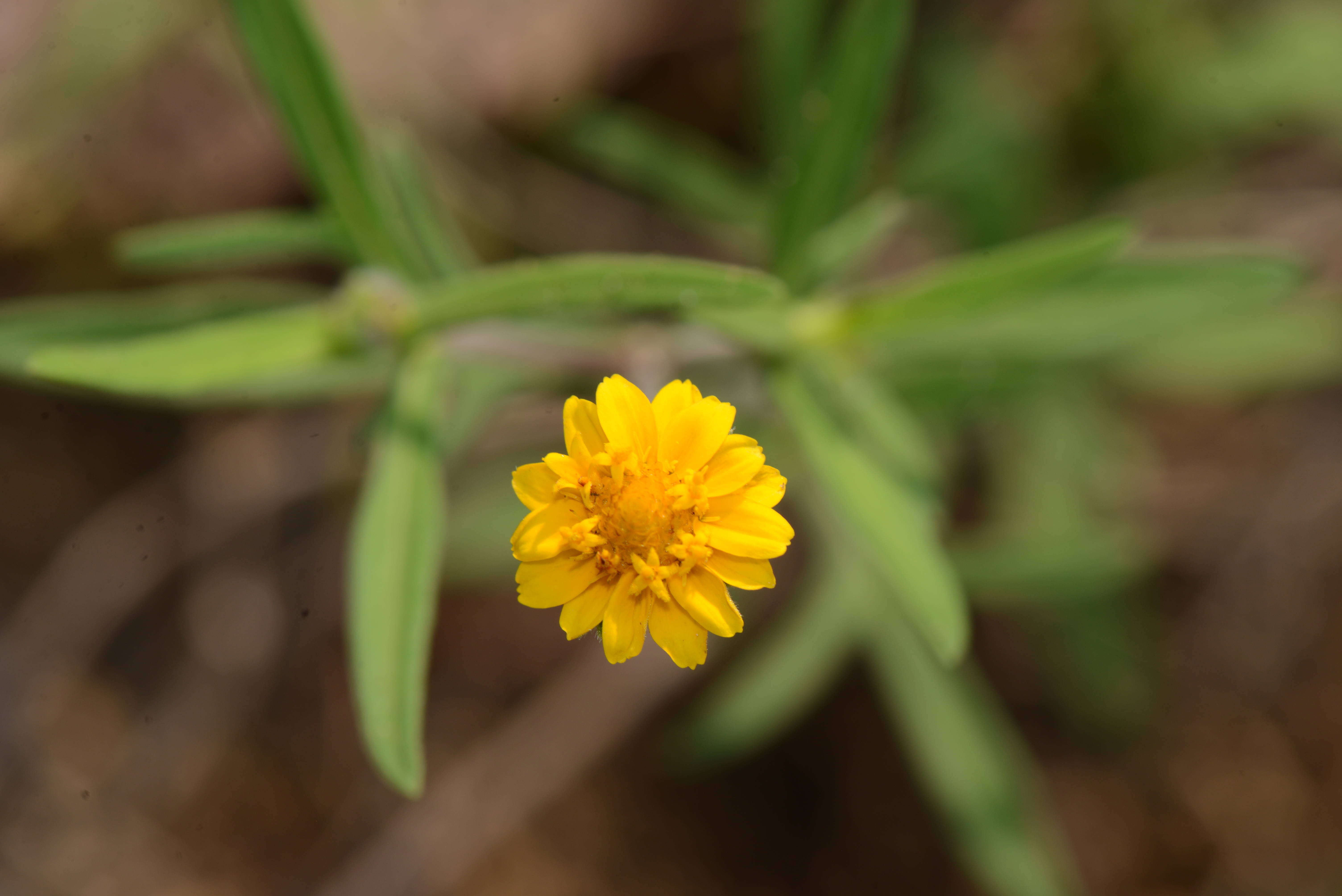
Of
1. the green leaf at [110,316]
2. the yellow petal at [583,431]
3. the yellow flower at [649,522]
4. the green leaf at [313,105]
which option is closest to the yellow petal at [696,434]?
the yellow flower at [649,522]

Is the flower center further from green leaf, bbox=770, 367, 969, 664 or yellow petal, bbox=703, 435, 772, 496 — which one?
green leaf, bbox=770, 367, 969, 664

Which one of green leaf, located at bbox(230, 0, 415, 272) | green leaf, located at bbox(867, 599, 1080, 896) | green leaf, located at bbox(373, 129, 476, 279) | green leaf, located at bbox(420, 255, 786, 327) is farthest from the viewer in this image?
green leaf, located at bbox(867, 599, 1080, 896)

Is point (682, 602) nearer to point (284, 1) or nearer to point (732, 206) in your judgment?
point (284, 1)

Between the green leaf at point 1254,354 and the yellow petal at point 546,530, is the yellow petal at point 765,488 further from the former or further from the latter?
the green leaf at point 1254,354

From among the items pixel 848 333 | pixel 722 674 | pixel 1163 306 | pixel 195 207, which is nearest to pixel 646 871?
pixel 722 674

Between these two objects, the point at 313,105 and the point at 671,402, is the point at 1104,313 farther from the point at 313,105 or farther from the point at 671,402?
the point at 313,105

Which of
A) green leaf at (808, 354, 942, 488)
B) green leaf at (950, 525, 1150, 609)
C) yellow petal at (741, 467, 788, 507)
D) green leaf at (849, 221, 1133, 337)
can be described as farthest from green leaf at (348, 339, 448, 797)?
green leaf at (950, 525, 1150, 609)
